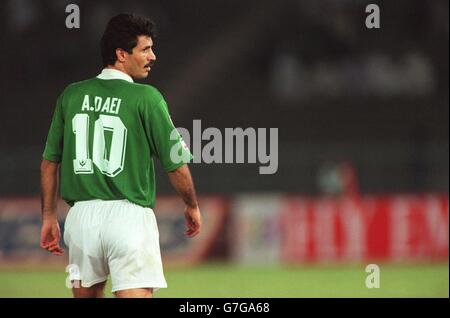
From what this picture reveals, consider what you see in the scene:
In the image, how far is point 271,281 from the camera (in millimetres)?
14102

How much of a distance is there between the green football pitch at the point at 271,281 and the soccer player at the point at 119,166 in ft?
18.8

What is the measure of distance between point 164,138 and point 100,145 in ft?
1.16

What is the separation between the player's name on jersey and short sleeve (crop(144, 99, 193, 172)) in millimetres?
180

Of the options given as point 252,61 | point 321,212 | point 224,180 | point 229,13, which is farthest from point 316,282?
point 229,13

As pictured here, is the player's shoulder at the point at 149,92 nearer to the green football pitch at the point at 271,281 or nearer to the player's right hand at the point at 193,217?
the player's right hand at the point at 193,217

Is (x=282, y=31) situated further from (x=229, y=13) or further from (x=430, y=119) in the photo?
(x=430, y=119)

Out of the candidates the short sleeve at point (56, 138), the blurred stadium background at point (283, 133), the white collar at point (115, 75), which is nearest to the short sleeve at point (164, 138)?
the white collar at point (115, 75)

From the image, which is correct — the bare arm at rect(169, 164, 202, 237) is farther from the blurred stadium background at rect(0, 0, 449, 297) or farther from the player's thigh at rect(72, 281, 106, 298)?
the blurred stadium background at rect(0, 0, 449, 297)

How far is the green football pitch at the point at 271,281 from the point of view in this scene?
12.3 m

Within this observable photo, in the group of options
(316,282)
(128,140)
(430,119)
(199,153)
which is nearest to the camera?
(128,140)

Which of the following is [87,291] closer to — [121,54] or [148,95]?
[148,95]

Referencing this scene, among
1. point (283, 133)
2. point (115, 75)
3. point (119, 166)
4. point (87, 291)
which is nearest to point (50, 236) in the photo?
point (87, 291)

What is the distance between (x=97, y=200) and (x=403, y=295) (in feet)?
21.6

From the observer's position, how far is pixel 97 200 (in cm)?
595
